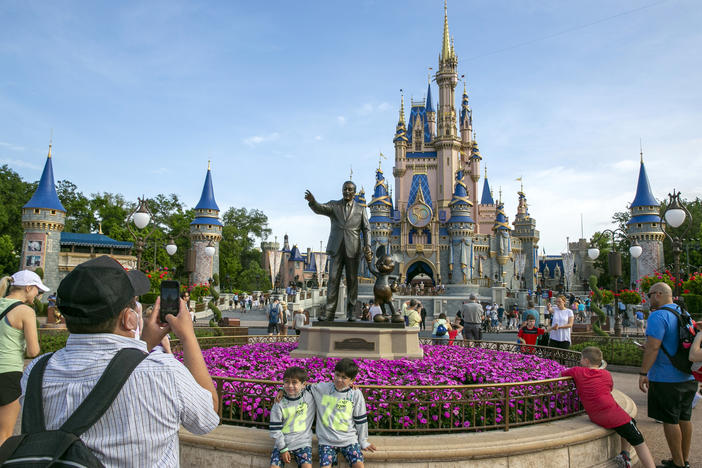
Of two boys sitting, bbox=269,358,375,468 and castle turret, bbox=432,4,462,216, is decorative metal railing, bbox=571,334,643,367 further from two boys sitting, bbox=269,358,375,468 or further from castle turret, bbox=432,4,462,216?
castle turret, bbox=432,4,462,216

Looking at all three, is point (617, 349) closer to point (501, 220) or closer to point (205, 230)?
point (205, 230)

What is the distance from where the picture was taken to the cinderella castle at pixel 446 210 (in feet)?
177

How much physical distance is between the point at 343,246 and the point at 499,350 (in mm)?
4044

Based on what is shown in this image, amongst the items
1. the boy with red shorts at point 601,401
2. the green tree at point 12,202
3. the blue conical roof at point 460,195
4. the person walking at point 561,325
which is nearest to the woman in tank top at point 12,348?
the boy with red shorts at point 601,401

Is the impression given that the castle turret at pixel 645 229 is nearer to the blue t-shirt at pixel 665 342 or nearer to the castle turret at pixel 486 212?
the castle turret at pixel 486 212

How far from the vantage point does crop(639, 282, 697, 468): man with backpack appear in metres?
4.75

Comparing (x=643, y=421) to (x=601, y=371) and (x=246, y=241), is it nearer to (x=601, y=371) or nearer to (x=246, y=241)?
(x=601, y=371)

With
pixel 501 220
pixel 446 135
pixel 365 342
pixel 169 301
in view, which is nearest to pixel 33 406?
pixel 169 301

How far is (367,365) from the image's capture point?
649 centimetres

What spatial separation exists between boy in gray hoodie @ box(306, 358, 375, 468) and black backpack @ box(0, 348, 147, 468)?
2.61m

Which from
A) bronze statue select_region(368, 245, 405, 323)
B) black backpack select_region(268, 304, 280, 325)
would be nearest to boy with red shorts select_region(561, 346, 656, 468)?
bronze statue select_region(368, 245, 405, 323)

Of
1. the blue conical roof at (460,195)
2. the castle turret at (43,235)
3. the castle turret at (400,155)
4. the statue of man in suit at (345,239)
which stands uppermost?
the castle turret at (400,155)

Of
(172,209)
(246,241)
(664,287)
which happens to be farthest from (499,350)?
(246,241)

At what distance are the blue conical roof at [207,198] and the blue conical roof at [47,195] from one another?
1205cm
